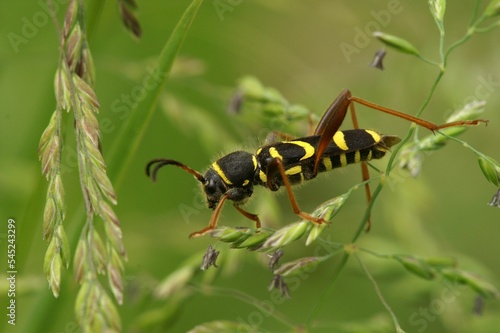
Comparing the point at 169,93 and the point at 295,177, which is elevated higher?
the point at 169,93

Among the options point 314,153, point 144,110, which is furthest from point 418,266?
point 144,110

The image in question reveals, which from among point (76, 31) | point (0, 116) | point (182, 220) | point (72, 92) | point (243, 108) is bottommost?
point (182, 220)

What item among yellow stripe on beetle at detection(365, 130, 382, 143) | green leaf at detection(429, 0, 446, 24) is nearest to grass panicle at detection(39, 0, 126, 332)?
green leaf at detection(429, 0, 446, 24)

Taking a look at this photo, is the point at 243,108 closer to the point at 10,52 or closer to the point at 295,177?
the point at 295,177

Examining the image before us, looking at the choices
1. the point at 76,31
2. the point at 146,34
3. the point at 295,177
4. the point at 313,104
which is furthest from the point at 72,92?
the point at 146,34

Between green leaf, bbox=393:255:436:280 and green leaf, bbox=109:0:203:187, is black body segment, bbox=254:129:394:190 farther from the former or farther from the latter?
green leaf, bbox=109:0:203:187

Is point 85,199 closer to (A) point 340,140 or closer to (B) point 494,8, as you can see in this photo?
(B) point 494,8
